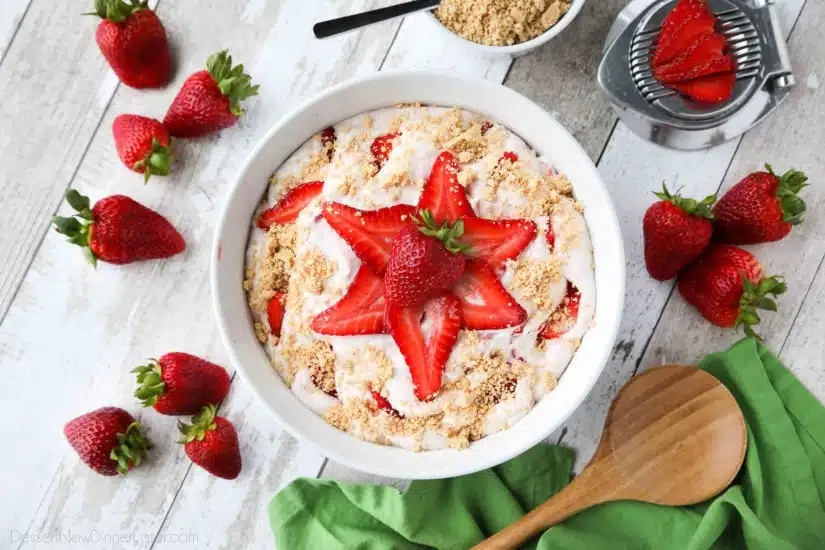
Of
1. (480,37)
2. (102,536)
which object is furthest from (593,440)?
(102,536)

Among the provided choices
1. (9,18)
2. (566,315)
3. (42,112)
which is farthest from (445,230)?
(9,18)

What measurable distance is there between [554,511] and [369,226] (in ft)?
2.26

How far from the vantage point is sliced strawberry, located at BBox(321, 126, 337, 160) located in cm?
141

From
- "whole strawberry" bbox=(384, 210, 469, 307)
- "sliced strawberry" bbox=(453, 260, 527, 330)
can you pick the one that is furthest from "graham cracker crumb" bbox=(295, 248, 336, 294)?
"sliced strawberry" bbox=(453, 260, 527, 330)

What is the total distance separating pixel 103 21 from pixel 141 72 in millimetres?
138

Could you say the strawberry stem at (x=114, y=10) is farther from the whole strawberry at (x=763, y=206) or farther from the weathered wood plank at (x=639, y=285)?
the whole strawberry at (x=763, y=206)

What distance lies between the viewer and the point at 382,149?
4.50 ft

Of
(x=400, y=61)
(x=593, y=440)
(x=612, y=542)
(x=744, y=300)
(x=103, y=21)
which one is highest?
(x=103, y=21)

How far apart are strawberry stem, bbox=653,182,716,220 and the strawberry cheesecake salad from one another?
0.24 meters

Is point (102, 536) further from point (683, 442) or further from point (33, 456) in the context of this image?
point (683, 442)

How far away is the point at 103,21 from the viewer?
158cm

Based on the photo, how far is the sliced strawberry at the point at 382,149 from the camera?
1.36 m

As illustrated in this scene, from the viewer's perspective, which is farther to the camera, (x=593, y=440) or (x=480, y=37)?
(x=593, y=440)

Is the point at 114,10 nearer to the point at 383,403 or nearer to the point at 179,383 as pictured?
the point at 179,383
